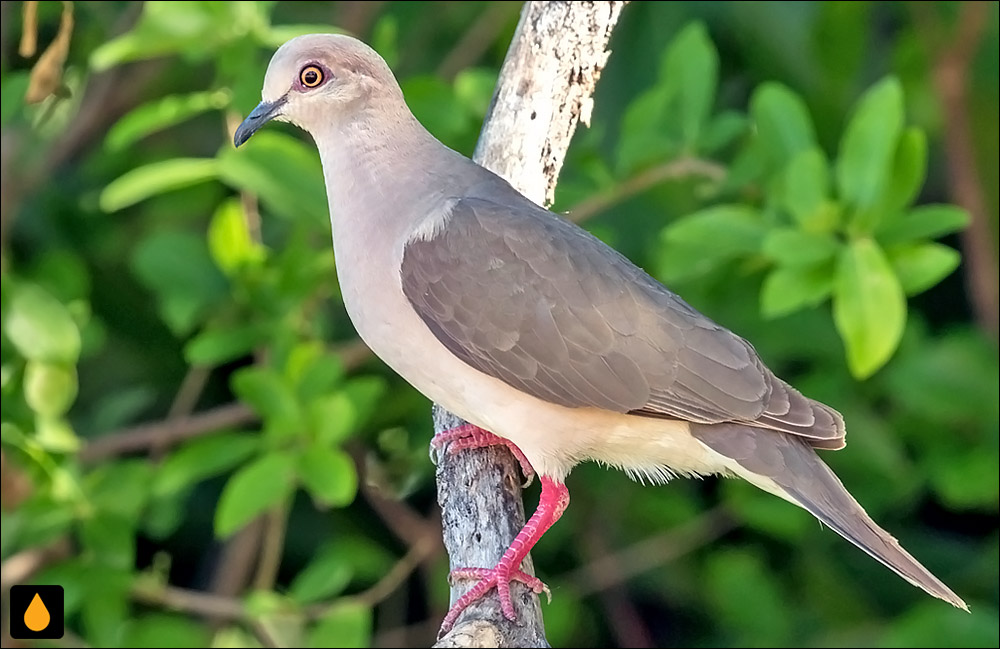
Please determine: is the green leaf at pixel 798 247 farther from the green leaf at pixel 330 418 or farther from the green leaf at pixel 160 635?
the green leaf at pixel 160 635

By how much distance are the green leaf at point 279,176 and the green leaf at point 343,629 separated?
1096 mm

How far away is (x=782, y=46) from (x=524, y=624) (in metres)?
2.40

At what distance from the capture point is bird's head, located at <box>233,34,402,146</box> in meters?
2.76

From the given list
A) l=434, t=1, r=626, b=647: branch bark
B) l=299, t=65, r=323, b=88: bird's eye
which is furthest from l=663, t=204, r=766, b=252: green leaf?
l=299, t=65, r=323, b=88: bird's eye

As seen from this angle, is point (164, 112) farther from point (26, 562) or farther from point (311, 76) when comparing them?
point (26, 562)

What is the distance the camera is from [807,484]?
265cm

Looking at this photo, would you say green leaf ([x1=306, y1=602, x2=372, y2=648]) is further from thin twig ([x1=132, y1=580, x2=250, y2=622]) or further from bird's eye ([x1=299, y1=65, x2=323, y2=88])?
bird's eye ([x1=299, y1=65, x2=323, y2=88])

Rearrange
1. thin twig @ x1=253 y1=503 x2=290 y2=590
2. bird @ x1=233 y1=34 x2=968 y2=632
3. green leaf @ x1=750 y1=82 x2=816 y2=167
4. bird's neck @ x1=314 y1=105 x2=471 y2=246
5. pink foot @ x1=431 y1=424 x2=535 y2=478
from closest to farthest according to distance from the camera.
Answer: bird @ x1=233 y1=34 x2=968 y2=632
bird's neck @ x1=314 y1=105 x2=471 y2=246
pink foot @ x1=431 y1=424 x2=535 y2=478
green leaf @ x1=750 y1=82 x2=816 y2=167
thin twig @ x1=253 y1=503 x2=290 y2=590

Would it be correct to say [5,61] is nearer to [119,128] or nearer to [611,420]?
[119,128]

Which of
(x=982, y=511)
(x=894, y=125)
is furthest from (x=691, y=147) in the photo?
(x=982, y=511)

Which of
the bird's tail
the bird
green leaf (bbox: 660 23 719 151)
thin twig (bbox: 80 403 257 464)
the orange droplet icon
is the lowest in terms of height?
the orange droplet icon

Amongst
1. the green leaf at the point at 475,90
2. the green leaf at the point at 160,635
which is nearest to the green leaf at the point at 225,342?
the green leaf at the point at 160,635

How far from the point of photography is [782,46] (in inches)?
159

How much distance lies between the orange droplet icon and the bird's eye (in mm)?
1768
